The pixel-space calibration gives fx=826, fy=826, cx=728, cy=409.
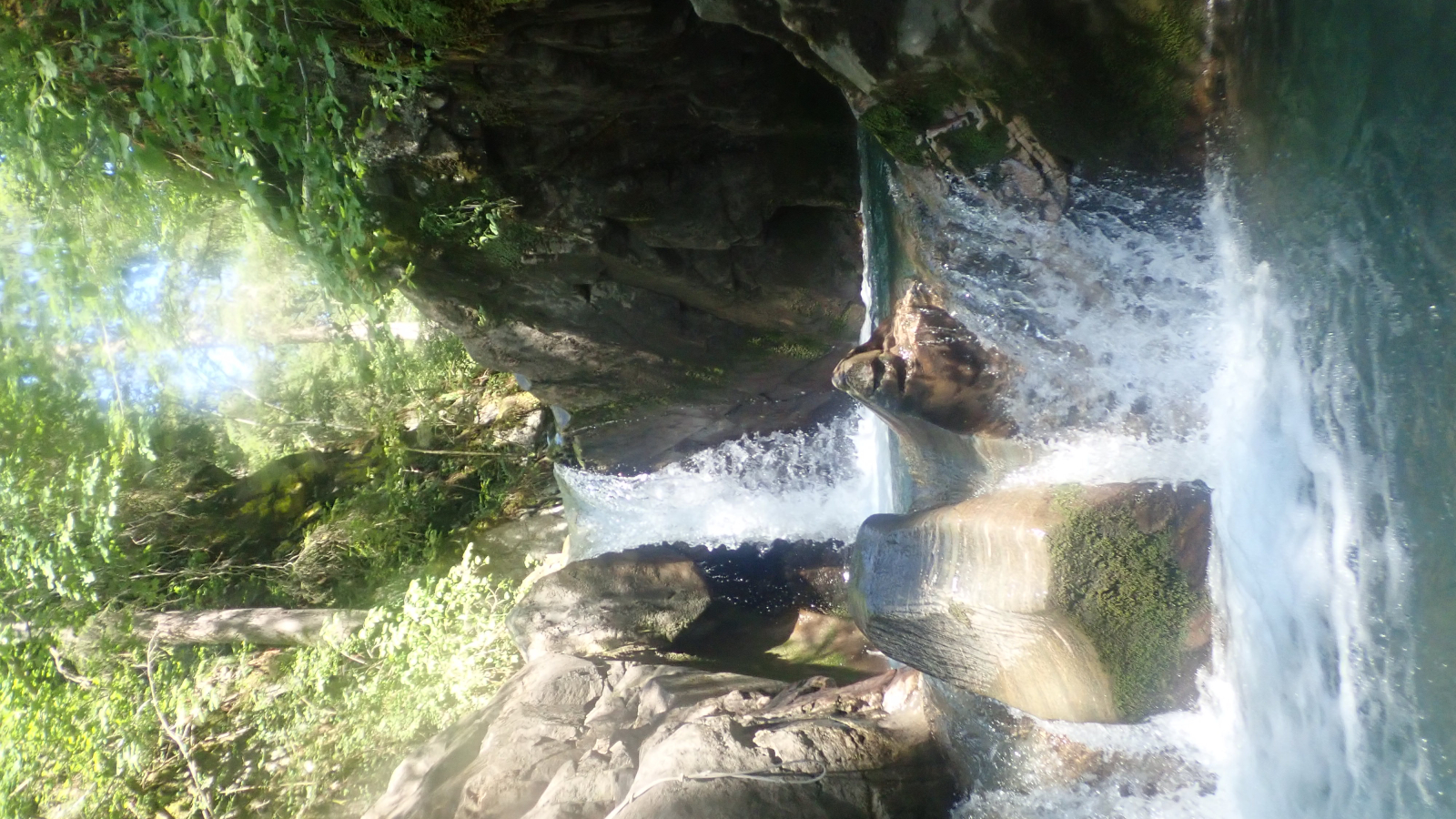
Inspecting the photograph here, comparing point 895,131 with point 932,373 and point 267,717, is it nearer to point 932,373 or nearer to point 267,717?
point 932,373

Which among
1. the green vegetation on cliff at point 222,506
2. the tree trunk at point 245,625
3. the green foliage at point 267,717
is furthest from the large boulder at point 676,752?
the tree trunk at point 245,625

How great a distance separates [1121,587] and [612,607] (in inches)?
182

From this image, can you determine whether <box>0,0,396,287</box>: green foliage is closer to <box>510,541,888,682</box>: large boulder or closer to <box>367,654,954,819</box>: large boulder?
<box>367,654,954,819</box>: large boulder

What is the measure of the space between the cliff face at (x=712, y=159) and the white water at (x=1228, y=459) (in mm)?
396

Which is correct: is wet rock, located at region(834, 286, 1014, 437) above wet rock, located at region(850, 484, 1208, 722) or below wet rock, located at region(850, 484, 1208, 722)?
above

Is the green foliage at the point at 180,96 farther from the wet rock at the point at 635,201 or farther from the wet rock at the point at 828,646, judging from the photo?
the wet rock at the point at 828,646

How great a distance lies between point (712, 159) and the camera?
5.07 m

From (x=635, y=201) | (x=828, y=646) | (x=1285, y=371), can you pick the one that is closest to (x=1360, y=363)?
(x=1285, y=371)

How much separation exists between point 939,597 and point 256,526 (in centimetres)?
981

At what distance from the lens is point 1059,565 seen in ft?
12.1

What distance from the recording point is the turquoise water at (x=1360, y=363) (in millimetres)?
2562

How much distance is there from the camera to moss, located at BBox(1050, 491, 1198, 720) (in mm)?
3658

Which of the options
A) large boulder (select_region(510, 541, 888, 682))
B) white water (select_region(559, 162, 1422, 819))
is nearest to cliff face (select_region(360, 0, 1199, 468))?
white water (select_region(559, 162, 1422, 819))

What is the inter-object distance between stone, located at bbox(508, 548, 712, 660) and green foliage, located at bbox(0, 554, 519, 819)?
88 centimetres
